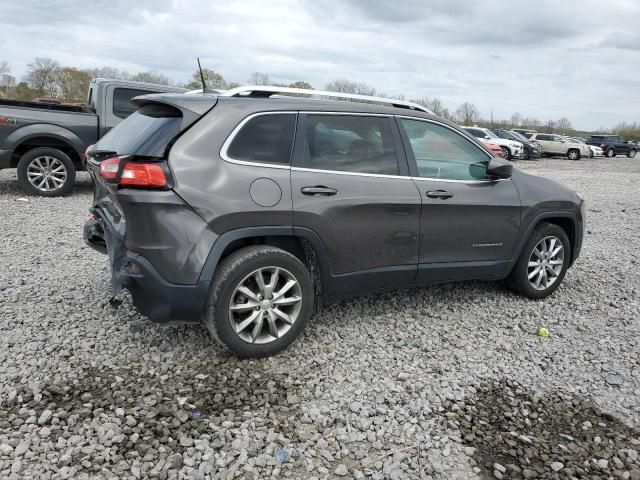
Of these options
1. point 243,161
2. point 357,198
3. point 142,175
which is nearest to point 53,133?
point 142,175

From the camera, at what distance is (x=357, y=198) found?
12.1ft

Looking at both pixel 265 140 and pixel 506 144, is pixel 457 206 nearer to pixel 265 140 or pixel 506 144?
pixel 265 140

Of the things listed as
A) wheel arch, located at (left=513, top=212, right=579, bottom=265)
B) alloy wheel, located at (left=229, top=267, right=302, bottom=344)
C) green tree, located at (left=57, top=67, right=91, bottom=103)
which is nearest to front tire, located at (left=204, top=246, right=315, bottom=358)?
alloy wheel, located at (left=229, top=267, right=302, bottom=344)

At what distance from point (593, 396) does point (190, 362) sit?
2.64 metres

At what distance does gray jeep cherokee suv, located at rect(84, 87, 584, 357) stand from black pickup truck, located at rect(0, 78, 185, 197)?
16.5 feet

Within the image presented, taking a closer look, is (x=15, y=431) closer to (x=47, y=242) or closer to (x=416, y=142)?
(x=416, y=142)

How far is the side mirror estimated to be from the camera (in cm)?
428

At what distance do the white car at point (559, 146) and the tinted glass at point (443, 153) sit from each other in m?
31.4

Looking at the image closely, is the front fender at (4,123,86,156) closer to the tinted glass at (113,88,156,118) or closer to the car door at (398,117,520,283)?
the tinted glass at (113,88,156,118)

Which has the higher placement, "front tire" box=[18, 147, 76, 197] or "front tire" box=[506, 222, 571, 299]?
"front tire" box=[18, 147, 76, 197]

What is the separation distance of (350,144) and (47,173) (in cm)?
671

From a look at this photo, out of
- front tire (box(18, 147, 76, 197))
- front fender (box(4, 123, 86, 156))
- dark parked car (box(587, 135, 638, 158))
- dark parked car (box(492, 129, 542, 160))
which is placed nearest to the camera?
front fender (box(4, 123, 86, 156))

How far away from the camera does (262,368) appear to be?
345cm

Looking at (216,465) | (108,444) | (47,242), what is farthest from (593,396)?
(47,242)
